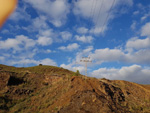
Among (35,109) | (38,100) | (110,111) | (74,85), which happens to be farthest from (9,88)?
(110,111)

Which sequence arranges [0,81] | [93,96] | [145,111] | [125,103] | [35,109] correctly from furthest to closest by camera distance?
[0,81] → [125,103] → [145,111] → [35,109] → [93,96]

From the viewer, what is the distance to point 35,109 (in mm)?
26484

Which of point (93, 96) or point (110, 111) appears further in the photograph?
point (93, 96)

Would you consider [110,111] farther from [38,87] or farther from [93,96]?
[38,87]

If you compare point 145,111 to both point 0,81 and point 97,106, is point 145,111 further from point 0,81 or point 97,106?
point 0,81

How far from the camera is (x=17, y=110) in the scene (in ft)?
87.6

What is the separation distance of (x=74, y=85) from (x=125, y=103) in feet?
47.4

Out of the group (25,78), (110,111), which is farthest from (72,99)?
(25,78)

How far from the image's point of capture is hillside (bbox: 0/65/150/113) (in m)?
22.2

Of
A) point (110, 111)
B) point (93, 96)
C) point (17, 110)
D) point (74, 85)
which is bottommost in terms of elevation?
point (17, 110)

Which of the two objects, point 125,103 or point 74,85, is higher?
point 74,85

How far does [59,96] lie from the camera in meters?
27.6

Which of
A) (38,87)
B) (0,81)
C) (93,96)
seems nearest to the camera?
(93,96)

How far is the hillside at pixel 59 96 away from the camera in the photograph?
22250 millimetres
